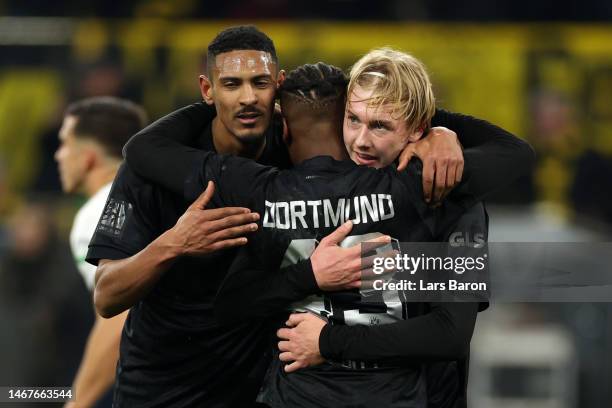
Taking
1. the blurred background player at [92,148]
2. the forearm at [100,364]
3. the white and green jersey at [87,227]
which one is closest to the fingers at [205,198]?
the forearm at [100,364]

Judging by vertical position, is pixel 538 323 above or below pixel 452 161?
below

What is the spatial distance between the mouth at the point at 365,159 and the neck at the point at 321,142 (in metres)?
0.05

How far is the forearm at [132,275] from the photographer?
11.5 feet

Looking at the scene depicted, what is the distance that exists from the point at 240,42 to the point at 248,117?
27cm

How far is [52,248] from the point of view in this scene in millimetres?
7758

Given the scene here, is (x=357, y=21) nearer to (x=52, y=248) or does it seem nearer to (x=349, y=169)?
(x=52, y=248)

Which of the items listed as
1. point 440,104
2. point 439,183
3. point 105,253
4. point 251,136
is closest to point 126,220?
point 105,253

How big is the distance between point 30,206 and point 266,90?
4.59 metres

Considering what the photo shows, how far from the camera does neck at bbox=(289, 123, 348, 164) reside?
3.43 m

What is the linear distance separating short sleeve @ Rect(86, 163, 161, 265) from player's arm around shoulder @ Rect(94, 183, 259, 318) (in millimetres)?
47

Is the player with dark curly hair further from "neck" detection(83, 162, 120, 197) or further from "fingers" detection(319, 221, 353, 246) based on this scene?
"neck" detection(83, 162, 120, 197)

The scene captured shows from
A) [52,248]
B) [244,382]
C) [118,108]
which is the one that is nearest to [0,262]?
[52,248]

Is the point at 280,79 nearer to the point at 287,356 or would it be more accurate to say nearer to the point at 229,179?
the point at 229,179

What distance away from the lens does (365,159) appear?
3445 mm
